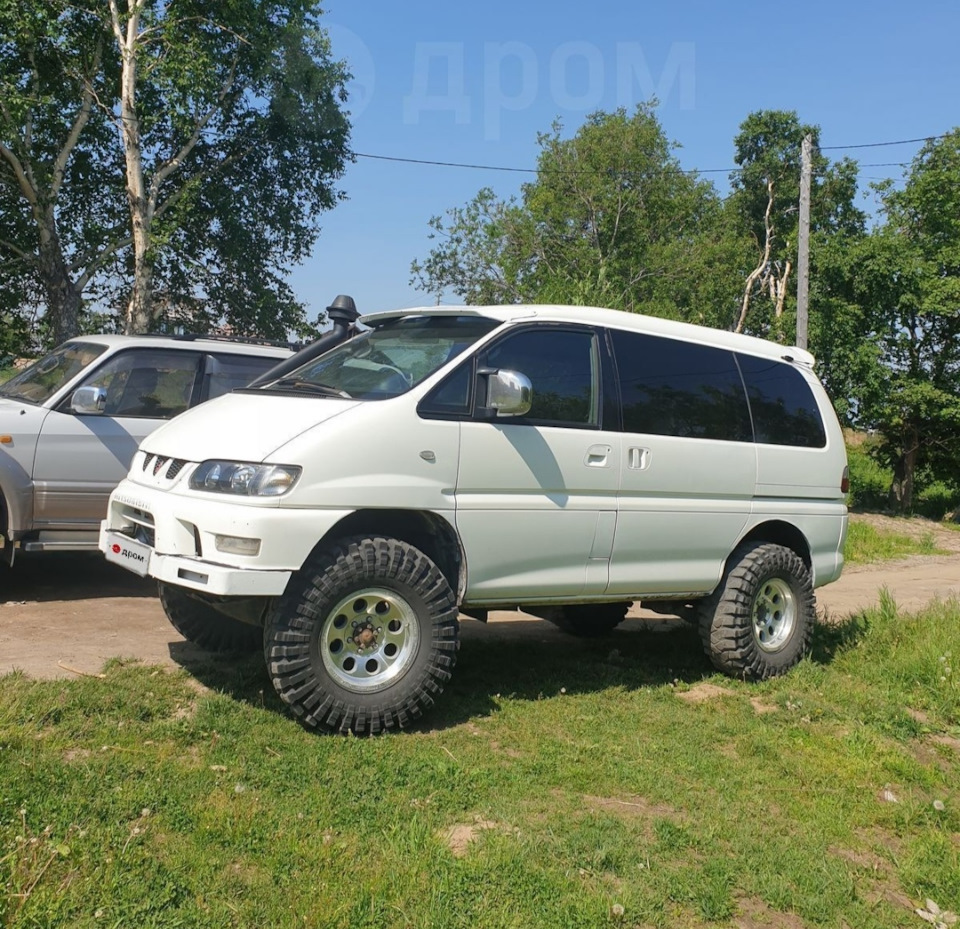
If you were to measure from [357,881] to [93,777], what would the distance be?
4.01 feet

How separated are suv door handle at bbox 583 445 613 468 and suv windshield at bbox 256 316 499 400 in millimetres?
899

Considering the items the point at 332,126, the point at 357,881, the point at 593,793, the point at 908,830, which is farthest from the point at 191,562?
the point at 332,126

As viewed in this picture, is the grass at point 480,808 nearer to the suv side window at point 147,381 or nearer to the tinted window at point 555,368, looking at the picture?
the tinted window at point 555,368

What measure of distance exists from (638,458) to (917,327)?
22706mm

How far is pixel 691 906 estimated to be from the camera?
3457 millimetres

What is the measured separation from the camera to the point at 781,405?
6824 millimetres

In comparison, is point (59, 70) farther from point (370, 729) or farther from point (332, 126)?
point (370, 729)

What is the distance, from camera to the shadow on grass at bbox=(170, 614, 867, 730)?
532 cm

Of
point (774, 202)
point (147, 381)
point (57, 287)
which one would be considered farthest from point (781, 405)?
point (774, 202)

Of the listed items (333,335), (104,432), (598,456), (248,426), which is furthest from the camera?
(104,432)

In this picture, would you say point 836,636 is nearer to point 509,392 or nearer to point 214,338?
point 509,392

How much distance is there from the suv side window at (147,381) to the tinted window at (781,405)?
437cm

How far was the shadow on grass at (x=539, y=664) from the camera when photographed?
532 centimetres

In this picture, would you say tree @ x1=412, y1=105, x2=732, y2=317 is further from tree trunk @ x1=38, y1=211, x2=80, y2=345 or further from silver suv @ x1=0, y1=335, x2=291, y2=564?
silver suv @ x1=0, y1=335, x2=291, y2=564
